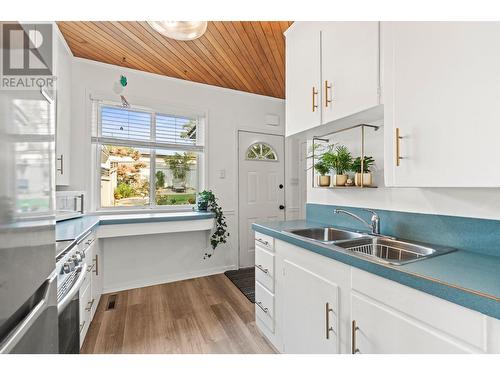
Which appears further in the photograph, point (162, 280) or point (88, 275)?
point (162, 280)

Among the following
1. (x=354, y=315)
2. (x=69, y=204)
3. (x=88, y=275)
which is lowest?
(x=88, y=275)

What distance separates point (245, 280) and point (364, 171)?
6.99 feet

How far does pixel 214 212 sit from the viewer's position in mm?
3199

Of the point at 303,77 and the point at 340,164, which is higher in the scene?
the point at 303,77

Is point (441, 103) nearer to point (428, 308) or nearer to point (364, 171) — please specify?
point (364, 171)

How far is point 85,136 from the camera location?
2787mm

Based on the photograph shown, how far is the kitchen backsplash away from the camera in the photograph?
114cm

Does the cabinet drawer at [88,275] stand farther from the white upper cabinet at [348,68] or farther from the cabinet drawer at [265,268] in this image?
the white upper cabinet at [348,68]

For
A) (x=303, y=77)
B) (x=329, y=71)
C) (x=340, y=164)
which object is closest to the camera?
(x=329, y=71)

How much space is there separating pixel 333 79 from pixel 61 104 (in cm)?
242

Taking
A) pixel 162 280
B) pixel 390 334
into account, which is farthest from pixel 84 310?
pixel 390 334

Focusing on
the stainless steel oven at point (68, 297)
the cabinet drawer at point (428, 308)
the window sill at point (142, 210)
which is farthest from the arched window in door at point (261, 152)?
the cabinet drawer at point (428, 308)

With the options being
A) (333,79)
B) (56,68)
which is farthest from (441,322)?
(56,68)

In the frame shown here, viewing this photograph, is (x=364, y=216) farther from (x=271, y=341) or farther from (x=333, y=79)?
(x=271, y=341)
